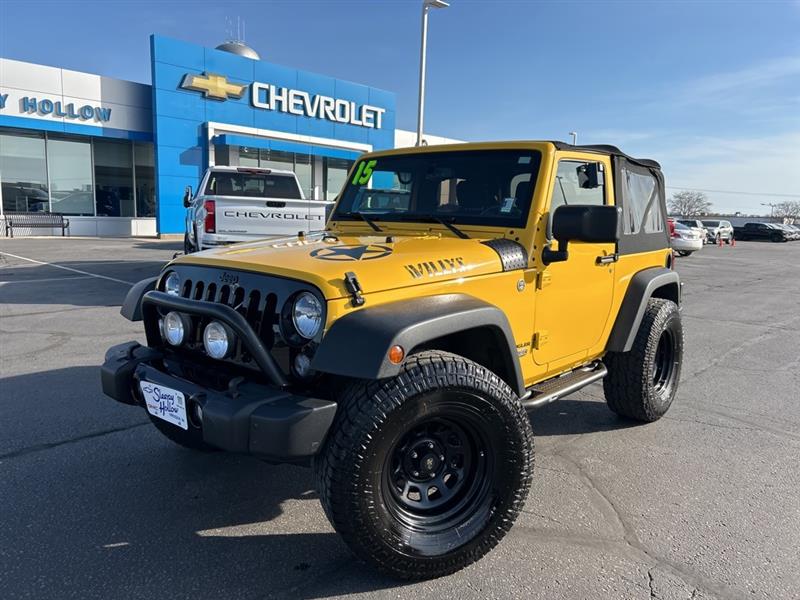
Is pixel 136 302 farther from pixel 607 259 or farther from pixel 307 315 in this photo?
pixel 607 259

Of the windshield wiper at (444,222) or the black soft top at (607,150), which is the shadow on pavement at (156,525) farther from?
the black soft top at (607,150)

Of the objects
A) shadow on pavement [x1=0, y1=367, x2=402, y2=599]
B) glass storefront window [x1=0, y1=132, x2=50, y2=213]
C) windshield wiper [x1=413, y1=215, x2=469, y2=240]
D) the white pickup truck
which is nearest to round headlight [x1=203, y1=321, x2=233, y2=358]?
shadow on pavement [x1=0, y1=367, x2=402, y2=599]

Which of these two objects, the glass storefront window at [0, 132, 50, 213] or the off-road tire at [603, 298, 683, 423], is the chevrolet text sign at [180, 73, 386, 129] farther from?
the off-road tire at [603, 298, 683, 423]

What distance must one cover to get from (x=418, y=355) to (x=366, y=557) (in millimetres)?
844

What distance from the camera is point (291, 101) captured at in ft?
80.2

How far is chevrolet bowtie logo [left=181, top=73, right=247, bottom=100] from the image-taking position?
21638 mm

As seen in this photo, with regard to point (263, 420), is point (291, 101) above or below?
above

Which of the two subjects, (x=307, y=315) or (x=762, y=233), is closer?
(x=307, y=315)

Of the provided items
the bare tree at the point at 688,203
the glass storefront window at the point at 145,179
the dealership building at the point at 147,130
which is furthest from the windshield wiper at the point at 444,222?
the bare tree at the point at 688,203

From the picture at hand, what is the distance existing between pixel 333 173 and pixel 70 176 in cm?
1066

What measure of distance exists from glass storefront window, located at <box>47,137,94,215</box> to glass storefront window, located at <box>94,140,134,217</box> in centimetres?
30

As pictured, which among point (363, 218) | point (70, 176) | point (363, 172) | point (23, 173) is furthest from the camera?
point (70, 176)

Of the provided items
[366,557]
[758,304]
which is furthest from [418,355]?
[758,304]

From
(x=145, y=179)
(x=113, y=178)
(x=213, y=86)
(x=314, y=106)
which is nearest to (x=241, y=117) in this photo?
(x=213, y=86)
